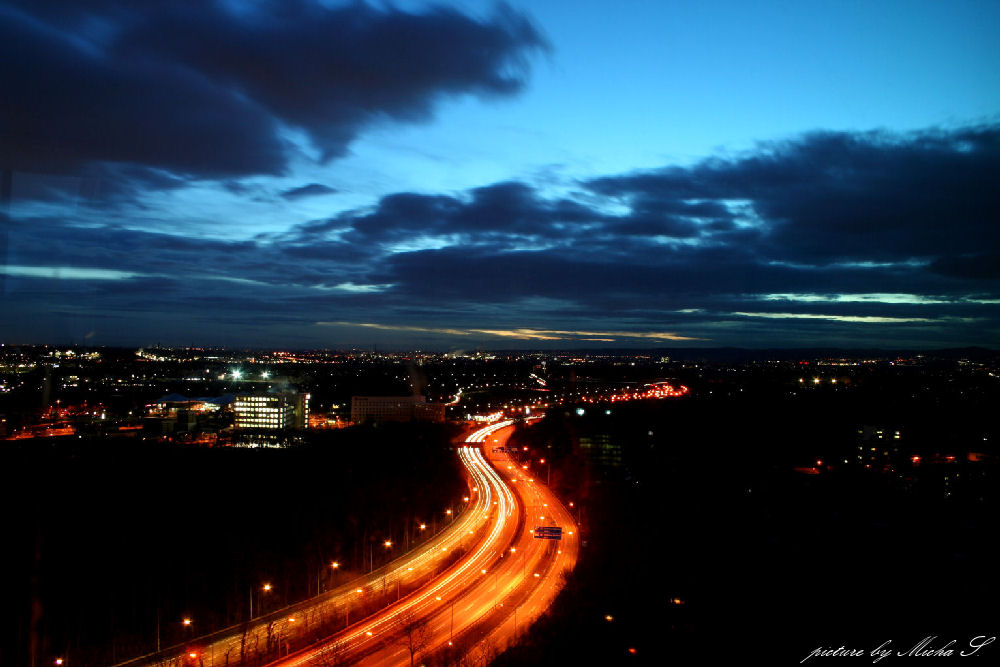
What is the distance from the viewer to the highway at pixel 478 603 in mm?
5625

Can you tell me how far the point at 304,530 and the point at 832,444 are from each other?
11388 mm

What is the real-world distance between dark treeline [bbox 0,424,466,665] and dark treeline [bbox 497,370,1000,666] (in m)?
3.24

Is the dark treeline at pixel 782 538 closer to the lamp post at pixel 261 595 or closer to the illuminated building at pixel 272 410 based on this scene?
the lamp post at pixel 261 595

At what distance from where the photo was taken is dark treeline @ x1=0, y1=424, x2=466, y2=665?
6.43 m

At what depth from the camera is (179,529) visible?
9.01 m

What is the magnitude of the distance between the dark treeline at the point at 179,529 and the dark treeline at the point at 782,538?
10.6ft

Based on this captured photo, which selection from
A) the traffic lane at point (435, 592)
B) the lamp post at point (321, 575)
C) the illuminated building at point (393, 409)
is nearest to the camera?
the traffic lane at point (435, 592)

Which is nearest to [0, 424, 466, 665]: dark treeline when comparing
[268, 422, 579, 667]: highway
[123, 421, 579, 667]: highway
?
[123, 421, 579, 667]: highway

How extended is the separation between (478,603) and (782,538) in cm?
413

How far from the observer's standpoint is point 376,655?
554cm

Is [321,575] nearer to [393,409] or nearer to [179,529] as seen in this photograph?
[179,529]

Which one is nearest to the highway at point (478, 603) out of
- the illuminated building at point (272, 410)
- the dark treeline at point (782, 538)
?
the dark treeline at point (782, 538)

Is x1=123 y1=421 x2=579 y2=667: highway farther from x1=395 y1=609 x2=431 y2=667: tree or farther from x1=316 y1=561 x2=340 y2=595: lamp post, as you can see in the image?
x1=316 y1=561 x2=340 y2=595: lamp post

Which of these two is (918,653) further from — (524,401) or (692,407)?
(524,401)
